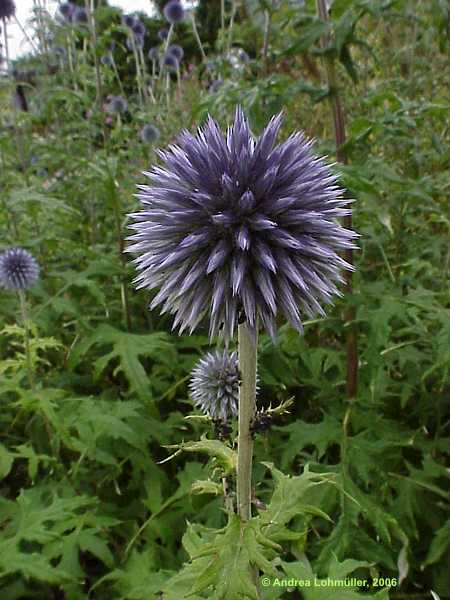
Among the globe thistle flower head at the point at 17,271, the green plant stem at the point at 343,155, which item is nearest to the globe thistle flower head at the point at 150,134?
the globe thistle flower head at the point at 17,271

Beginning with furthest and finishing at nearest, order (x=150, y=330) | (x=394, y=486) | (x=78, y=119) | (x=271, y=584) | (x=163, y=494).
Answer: (x=78, y=119), (x=150, y=330), (x=163, y=494), (x=394, y=486), (x=271, y=584)

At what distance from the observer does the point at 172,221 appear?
1045mm

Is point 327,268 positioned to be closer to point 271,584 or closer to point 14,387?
point 271,584

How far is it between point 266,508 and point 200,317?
1.34ft

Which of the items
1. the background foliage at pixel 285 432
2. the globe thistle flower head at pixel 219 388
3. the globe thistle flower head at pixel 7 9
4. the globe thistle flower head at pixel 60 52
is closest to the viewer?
the globe thistle flower head at pixel 219 388

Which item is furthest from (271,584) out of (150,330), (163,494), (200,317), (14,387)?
(150,330)

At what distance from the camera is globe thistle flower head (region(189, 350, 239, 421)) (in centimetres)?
151

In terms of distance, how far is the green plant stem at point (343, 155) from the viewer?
1917mm

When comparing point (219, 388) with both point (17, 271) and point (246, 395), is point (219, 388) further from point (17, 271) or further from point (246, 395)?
point (17, 271)

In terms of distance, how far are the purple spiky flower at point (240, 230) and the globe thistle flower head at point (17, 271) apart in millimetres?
1361

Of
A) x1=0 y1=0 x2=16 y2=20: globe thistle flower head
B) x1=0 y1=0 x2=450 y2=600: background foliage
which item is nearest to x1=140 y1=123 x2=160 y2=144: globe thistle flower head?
x1=0 y1=0 x2=16 y2=20: globe thistle flower head

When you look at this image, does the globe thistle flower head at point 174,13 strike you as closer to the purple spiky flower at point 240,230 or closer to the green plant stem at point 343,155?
the green plant stem at point 343,155

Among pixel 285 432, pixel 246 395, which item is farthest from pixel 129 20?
pixel 246 395

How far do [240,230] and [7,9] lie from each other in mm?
3609
